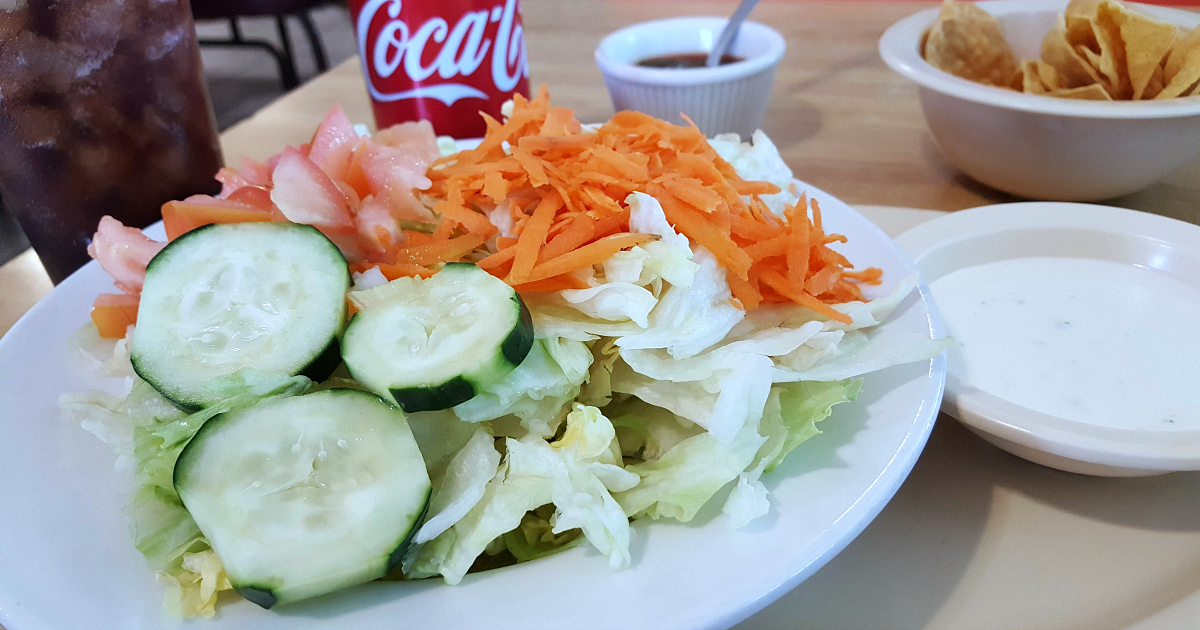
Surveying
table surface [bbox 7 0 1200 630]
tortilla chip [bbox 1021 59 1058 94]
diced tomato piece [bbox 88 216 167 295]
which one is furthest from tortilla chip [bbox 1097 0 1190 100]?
diced tomato piece [bbox 88 216 167 295]

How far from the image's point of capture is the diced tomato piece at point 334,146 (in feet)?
3.37

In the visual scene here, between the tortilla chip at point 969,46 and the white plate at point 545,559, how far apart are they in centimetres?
94

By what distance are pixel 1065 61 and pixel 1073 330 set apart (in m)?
0.61

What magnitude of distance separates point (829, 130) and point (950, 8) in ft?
1.32

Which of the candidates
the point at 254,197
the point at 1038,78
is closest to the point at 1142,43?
the point at 1038,78

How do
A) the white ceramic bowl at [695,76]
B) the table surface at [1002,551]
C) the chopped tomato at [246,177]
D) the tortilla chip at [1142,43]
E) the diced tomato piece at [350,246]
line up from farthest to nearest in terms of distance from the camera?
the white ceramic bowl at [695,76] < the tortilla chip at [1142,43] < the chopped tomato at [246,177] < the diced tomato piece at [350,246] < the table surface at [1002,551]

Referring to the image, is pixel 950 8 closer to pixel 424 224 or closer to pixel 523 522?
pixel 424 224

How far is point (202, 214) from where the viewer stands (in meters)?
0.92

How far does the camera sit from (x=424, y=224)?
3.23ft

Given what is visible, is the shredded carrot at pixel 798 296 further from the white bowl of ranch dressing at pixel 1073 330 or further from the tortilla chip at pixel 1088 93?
the tortilla chip at pixel 1088 93

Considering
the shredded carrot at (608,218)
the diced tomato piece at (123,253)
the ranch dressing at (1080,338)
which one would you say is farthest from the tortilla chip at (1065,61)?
the diced tomato piece at (123,253)

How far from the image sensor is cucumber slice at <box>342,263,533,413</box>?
2.26 feet

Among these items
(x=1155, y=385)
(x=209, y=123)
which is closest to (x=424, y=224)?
(x=209, y=123)

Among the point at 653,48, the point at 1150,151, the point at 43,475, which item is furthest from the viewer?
the point at 653,48
